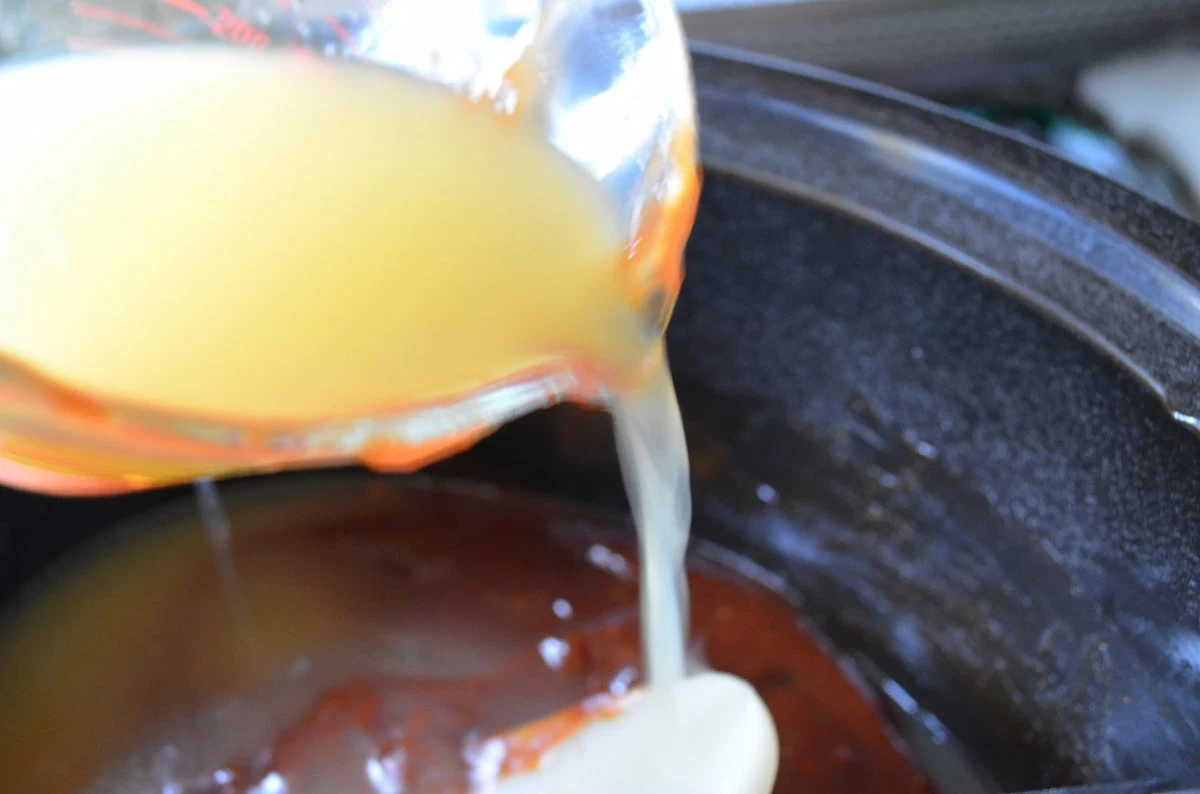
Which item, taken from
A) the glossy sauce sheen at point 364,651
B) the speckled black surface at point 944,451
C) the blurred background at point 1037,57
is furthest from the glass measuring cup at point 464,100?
the blurred background at point 1037,57

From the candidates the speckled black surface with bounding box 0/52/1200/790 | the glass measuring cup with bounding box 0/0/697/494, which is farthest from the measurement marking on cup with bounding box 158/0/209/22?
the speckled black surface with bounding box 0/52/1200/790

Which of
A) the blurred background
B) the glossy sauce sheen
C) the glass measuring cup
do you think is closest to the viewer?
the glass measuring cup

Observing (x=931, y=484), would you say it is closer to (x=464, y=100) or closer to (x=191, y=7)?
(x=464, y=100)

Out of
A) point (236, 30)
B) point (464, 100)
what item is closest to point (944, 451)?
point (464, 100)

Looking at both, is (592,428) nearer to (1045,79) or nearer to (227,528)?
(227,528)

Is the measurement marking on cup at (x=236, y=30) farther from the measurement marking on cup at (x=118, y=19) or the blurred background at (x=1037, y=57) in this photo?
the blurred background at (x=1037, y=57)

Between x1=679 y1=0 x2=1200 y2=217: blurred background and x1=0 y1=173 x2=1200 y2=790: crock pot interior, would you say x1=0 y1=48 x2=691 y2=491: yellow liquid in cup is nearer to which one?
x1=0 y1=173 x2=1200 y2=790: crock pot interior

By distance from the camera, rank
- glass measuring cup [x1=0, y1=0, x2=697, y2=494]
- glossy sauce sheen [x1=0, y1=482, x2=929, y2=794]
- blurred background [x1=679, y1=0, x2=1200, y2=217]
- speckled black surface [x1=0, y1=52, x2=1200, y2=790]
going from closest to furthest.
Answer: glass measuring cup [x1=0, y1=0, x2=697, y2=494] → speckled black surface [x1=0, y1=52, x2=1200, y2=790] → glossy sauce sheen [x1=0, y1=482, x2=929, y2=794] → blurred background [x1=679, y1=0, x2=1200, y2=217]
